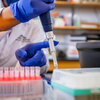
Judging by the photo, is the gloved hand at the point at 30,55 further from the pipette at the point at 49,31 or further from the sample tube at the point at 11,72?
A: the sample tube at the point at 11,72

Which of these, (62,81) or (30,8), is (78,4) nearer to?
(30,8)

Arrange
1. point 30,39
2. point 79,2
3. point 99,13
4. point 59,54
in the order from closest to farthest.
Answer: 1. point 30,39
2. point 59,54
3. point 79,2
4. point 99,13

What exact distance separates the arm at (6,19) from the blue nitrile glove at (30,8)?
0.03 metres

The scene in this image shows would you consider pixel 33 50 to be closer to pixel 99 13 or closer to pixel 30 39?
pixel 30 39

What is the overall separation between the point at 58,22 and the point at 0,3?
5.68 feet

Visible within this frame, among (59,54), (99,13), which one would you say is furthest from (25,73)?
(99,13)

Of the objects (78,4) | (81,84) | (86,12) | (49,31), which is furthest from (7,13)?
(86,12)

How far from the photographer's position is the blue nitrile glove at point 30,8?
68 cm

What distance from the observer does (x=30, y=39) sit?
3.86 feet

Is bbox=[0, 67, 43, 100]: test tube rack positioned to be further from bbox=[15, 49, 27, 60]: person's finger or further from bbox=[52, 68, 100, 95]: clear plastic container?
bbox=[15, 49, 27, 60]: person's finger

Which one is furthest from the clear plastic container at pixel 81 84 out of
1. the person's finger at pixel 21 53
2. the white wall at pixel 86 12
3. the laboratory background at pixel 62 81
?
the white wall at pixel 86 12

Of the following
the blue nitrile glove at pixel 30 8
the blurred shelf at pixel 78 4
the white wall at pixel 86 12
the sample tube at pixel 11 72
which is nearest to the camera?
the sample tube at pixel 11 72

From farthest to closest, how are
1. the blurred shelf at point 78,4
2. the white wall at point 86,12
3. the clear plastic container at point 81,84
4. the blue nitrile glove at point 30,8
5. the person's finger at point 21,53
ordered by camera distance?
the white wall at point 86,12 → the blurred shelf at point 78,4 → the person's finger at point 21,53 → the blue nitrile glove at point 30,8 → the clear plastic container at point 81,84

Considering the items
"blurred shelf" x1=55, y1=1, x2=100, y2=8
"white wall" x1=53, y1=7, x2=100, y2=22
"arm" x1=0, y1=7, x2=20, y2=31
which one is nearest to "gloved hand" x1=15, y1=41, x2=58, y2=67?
"arm" x1=0, y1=7, x2=20, y2=31
